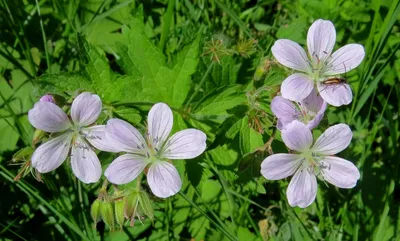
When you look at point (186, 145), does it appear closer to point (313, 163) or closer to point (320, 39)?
point (313, 163)

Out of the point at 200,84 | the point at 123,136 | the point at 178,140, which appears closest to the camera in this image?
the point at 123,136

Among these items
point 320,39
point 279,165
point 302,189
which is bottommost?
point 302,189

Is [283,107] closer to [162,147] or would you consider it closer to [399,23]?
[162,147]

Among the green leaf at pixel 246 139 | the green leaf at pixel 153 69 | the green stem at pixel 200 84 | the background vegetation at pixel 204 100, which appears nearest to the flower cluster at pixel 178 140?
the background vegetation at pixel 204 100

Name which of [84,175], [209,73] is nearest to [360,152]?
[209,73]

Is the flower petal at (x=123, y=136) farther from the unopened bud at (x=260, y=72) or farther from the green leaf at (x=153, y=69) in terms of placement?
the unopened bud at (x=260, y=72)

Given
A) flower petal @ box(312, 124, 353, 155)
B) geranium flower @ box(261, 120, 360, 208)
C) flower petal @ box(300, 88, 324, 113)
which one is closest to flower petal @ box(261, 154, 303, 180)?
geranium flower @ box(261, 120, 360, 208)

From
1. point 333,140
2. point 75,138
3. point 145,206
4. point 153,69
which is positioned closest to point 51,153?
point 75,138
